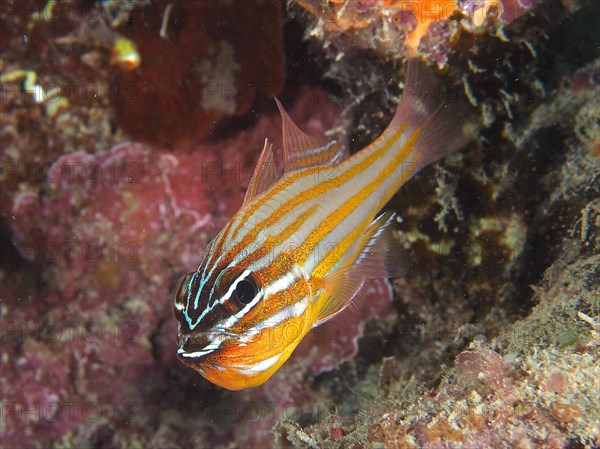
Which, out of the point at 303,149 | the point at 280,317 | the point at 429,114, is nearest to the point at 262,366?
the point at 280,317

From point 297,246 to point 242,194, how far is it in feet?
6.24

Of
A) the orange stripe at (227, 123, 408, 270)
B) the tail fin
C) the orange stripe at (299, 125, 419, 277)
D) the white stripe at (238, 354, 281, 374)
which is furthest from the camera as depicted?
the tail fin

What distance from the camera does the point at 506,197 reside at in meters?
3.74

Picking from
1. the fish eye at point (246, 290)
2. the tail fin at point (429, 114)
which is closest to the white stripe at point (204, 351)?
the fish eye at point (246, 290)

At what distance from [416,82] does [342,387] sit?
3.04 meters

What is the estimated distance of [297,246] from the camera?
2.60 meters

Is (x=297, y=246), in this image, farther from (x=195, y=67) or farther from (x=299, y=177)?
(x=195, y=67)

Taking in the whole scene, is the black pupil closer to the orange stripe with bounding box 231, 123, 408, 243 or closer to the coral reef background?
the orange stripe with bounding box 231, 123, 408, 243

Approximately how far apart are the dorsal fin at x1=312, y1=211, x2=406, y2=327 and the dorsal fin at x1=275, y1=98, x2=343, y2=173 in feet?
2.02

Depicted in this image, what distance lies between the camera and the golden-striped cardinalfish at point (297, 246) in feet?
7.36

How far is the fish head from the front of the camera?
221 cm

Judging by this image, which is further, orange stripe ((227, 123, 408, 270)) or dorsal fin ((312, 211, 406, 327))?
dorsal fin ((312, 211, 406, 327))

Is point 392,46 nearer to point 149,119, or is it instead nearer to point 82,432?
point 149,119

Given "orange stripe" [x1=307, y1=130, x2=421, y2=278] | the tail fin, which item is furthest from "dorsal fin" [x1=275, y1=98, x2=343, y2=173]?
the tail fin
